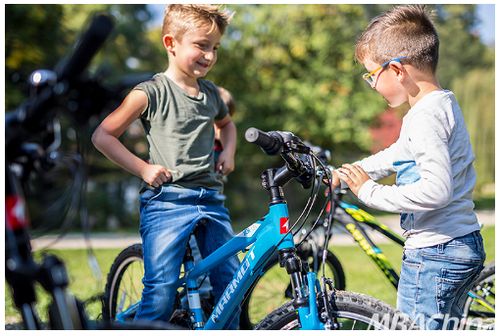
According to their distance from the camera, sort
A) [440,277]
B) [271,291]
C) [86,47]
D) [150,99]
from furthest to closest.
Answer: [271,291], [150,99], [440,277], [86,47]

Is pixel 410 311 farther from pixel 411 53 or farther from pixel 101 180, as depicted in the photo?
pixel 101 180

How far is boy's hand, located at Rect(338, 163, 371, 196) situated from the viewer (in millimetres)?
2531

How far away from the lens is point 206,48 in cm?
311

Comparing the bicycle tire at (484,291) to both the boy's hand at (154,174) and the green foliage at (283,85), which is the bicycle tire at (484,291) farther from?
the green foliage at (283,85)

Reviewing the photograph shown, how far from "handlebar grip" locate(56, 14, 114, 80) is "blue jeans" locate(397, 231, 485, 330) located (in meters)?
1.46

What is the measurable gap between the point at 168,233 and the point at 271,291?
5.61 feet

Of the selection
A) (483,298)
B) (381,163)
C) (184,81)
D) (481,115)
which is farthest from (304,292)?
(481,115)

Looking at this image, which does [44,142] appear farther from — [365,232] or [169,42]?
[365,232]

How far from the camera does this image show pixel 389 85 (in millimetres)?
2578

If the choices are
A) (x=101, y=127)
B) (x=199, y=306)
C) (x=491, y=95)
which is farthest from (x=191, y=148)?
(x=491, y=95)

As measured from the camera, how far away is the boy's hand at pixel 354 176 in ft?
8.30

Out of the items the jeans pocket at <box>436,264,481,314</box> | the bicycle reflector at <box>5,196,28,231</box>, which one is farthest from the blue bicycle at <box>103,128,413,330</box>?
the bicycle reflector at <box>5,196,28,231</box>

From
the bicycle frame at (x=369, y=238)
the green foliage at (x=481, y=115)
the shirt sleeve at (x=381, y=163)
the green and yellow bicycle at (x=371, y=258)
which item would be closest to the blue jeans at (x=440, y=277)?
the shirt sleeve at (x=381, y=163)

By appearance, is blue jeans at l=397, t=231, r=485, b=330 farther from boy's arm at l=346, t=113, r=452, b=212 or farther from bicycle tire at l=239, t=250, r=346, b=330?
bicycle tire at l=239, t=250, r=346, b=330
